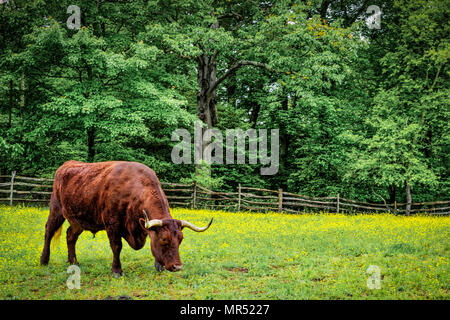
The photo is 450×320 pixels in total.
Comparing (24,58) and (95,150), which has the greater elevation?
(24,58)

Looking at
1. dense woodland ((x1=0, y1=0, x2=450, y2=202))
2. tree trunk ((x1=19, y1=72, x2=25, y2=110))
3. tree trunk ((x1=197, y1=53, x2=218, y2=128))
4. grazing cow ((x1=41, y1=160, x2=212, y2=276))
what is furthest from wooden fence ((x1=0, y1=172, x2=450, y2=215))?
grazing cow ((x1=41, y1=160, x2=212, y2=276))

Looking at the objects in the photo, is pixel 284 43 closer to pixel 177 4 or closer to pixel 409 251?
pixel 177 4

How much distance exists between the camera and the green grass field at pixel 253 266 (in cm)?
543

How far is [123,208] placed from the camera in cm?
600

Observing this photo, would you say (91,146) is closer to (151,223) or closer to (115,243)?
(115,243)

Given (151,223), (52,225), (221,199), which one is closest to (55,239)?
(52,225)

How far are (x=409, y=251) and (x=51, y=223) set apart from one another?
7518 mm

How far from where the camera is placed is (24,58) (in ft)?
48.1

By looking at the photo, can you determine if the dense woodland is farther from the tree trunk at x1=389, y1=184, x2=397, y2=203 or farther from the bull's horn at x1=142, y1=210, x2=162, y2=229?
the bull's horn at x1=142, y1=210, x2=162, y2=229

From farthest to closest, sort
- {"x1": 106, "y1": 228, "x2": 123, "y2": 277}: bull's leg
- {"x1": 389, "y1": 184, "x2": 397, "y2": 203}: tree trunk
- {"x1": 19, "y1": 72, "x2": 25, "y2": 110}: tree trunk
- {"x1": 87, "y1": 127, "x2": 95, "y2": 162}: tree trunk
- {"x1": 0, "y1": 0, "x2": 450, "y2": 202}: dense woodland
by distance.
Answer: {"x1": 389, "y1": 184, "x2": 397, "y2": 203}: tree trunk → {"x1": 87, "y1": 127, "x2": 95, "y2": 162}: tree trunk → {"x1": 19, "y1": 72, "x2": 25, "y2": 110}: tree trunk → {"x1": 0, "y1": 0, "x2": 450, "y2": 202}: dense woodland → {"x1": 106, "y1": 228, "x2": 123, "y2": 277}: bull's leg

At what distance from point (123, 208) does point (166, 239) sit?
1015mm

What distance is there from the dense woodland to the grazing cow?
8.39 meters

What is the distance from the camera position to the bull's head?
5.44 metres
